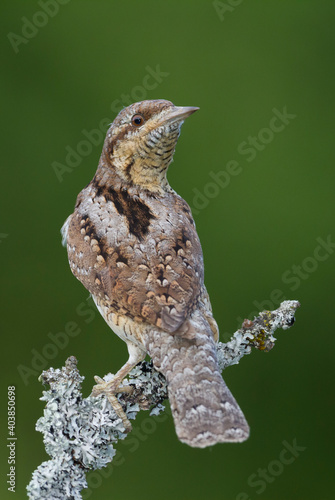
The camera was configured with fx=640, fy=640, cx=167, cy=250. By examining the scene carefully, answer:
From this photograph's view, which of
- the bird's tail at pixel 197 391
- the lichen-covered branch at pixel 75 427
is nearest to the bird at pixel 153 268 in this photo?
the bird's tail at pixel 197 391

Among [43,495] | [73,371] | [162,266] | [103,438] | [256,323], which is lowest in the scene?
[43,495]

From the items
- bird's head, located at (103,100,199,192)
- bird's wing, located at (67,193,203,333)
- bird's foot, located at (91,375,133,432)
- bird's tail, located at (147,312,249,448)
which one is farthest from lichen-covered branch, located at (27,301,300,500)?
bird's head, located at (103,100,199,192)

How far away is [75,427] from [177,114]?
64.5 inches

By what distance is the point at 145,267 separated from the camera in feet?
10.7

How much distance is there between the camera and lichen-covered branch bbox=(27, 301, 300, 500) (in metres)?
2.88

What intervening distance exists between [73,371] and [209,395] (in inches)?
24.9

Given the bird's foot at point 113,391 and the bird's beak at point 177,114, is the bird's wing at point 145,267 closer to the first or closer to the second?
the bird's foot at point 113,391

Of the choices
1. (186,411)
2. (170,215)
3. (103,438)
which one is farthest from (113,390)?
(170,215)

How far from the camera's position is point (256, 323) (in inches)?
134

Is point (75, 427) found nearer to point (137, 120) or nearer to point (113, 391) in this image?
point (113, 391)

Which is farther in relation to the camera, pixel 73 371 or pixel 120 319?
pixel 120 319

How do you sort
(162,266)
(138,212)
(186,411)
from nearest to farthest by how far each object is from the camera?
(186,411) < (162,266) < (138,212)

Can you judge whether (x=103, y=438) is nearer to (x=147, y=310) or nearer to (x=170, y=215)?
→ (x=147, y=310)

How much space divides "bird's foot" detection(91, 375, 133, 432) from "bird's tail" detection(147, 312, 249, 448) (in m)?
0.28
